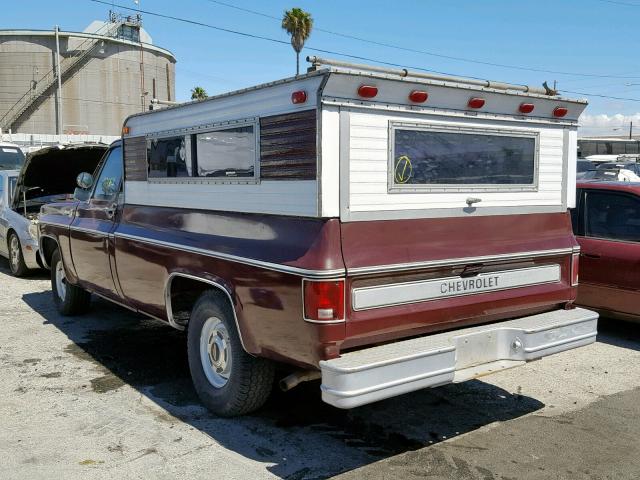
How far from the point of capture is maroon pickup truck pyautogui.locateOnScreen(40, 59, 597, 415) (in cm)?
371

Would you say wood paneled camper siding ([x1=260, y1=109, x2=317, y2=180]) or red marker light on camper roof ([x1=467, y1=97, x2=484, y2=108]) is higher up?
red marker light on camper roof ([x1=467, y1=97, x2=484, y2=108])

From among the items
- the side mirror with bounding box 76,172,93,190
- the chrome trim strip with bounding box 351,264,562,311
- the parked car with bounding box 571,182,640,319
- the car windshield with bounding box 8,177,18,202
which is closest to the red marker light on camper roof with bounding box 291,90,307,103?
the chrome trim strip with bounding box 351,264,562,311

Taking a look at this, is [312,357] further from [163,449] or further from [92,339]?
[92,339]

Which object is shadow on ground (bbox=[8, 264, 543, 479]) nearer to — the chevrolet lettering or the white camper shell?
the chevrolet lettering

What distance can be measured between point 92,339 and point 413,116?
4.36 m

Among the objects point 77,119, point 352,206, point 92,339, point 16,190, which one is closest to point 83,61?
point 77,119

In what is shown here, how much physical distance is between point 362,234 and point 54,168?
8239 millimetres

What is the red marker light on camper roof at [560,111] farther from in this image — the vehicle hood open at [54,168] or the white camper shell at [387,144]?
the vehicle hood open at [54,168]

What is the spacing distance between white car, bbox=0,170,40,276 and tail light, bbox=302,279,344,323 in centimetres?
751

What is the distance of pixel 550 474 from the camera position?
3.84 meters

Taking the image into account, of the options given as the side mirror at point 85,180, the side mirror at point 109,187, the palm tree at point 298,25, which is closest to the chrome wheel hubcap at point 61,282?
the side mirror at point 85,180

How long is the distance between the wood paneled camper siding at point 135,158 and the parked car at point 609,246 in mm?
4420

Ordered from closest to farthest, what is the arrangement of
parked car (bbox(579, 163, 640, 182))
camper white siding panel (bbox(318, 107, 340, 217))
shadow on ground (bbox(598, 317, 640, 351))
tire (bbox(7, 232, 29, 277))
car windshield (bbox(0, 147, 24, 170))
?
camper white siding panel (bbox(318, 107, 340, 217)) → shadow on ground (bbox(598, 317, 640, 351)) → parked car (bbox(579, 163, 640, 182)) → tire (bbox(7, 232, 29, 277)) → car windshield (bbox(0, 147, 24, 170))

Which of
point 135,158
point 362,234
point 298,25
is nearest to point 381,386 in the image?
point 362,234
